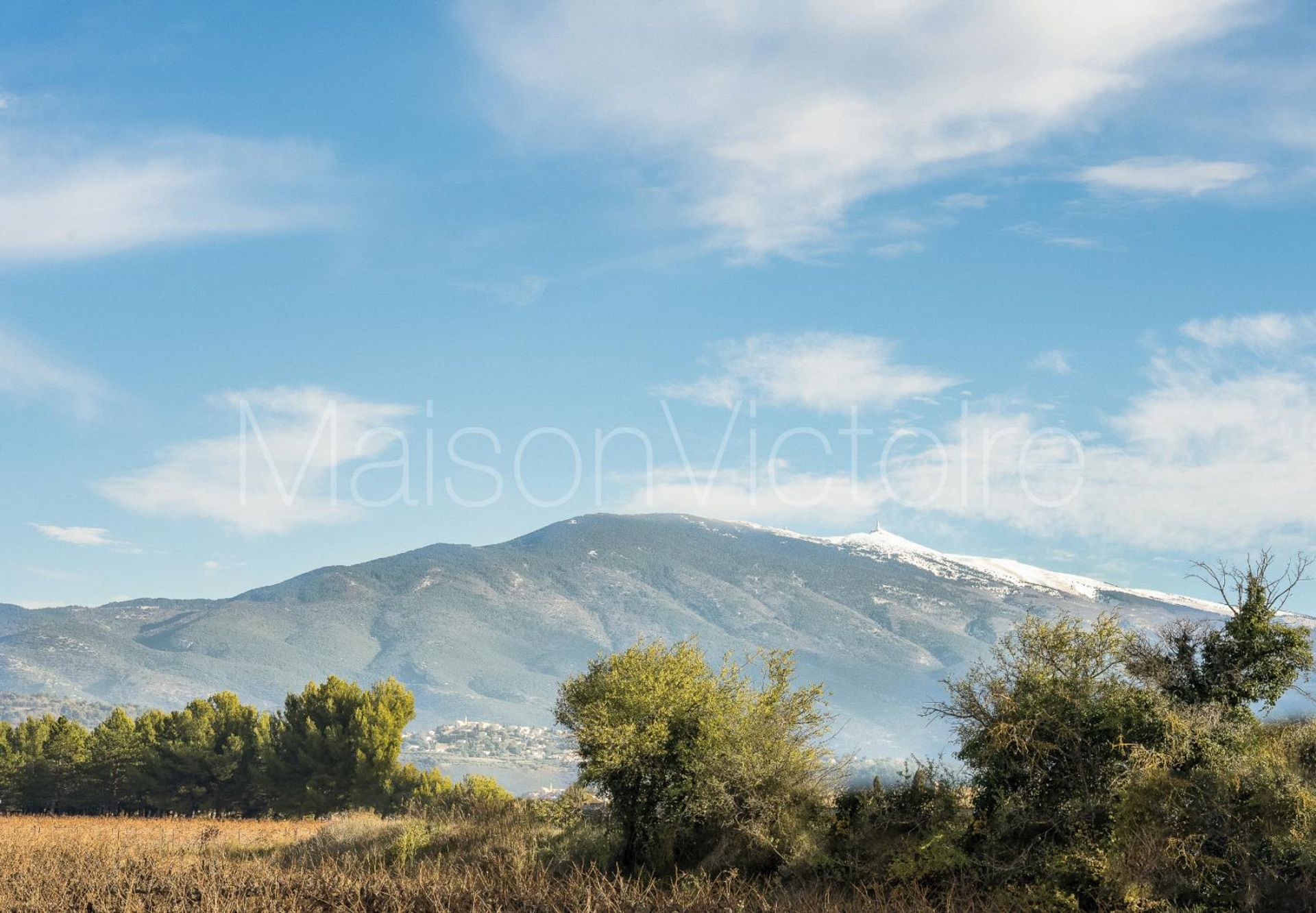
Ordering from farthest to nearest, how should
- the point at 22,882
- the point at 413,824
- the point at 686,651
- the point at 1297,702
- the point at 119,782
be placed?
1. the point at 119,782
2. the point at 413,824
3. the point at 686,651
4. the point at 1297,702
5. the point at 22,882

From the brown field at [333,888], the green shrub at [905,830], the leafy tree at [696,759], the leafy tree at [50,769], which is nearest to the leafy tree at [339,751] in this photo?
the leafy tree at [50,769]

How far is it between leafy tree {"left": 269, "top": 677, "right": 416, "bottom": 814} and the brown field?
3352 cm

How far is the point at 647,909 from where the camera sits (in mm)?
20812

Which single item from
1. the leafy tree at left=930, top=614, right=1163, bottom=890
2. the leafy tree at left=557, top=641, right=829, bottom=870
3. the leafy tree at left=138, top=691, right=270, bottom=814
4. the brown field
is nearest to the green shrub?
the leafy tree at left=930, top=614, right=1163, bottom=890

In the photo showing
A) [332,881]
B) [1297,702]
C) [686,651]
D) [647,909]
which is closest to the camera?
[647,909]

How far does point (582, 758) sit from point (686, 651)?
504 cm

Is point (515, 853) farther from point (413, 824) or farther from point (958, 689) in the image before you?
point (958, 689)

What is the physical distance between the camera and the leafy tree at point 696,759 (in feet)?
108

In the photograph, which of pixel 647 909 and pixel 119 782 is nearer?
pixel 647 909

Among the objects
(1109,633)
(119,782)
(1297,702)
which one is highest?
(1109,633)

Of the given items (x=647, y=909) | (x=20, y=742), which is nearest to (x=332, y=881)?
(x=647, y=909)

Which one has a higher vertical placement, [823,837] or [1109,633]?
[1109,633]

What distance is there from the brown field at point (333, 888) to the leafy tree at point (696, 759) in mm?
1998

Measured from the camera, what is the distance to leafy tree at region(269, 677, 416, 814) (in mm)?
72312
